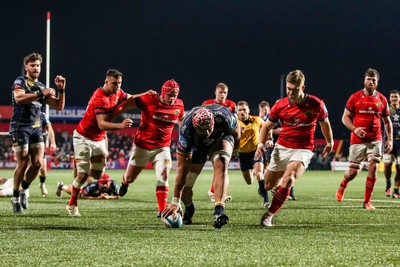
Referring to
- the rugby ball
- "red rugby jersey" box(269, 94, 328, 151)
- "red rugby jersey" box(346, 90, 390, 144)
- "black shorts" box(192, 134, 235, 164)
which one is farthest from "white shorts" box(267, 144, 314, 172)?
"red rugby jersey" box(346, 90, 390, 144)

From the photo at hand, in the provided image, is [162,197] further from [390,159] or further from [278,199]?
[390,159]

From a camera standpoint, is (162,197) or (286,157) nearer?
(286,157)

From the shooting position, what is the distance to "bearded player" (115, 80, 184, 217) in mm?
10297

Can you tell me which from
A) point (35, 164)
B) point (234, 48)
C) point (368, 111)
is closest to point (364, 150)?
point (368, 111)

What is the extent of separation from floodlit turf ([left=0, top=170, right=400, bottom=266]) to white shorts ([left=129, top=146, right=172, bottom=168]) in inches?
33.6

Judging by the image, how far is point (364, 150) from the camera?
13383mm

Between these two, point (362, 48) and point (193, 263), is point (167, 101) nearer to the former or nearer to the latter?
point (193, 263)

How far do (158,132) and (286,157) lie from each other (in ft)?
6.64

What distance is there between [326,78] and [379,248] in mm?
84115

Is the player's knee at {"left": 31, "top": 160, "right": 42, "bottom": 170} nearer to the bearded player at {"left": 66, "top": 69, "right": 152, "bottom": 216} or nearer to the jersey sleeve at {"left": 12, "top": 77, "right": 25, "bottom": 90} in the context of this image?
the bearded player at {"left": 66, "top": 69, "right": 152, "bottom": 216}

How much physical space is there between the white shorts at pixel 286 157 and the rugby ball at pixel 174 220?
1854 millimetres

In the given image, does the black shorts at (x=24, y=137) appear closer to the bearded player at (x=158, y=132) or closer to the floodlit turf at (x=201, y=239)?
the floodlit turf at (x=201, y=239)

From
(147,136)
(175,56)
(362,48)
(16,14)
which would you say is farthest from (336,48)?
(147,136)

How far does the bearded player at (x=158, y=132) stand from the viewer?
33.8 ft
